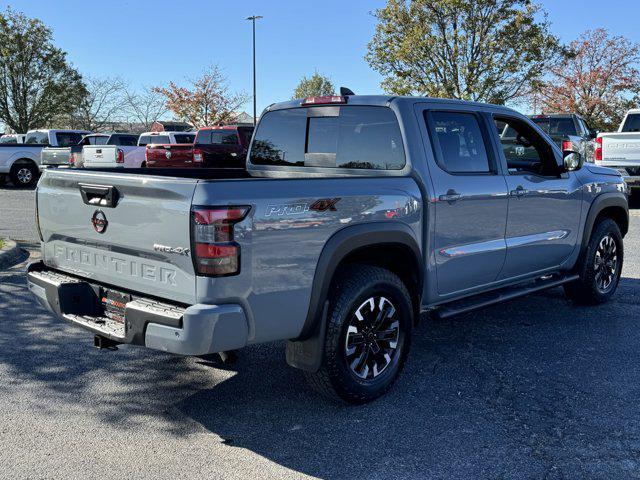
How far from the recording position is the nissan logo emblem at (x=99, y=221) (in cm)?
373

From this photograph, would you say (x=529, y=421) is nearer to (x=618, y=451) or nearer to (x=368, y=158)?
(x=618, y=451)

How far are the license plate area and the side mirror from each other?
12.3 feet

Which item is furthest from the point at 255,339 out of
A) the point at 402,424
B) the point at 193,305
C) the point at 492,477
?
the point at 492,477

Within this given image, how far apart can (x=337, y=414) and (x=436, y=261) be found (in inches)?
47.8

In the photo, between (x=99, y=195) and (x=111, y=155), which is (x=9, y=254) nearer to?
(x=99, y=195)

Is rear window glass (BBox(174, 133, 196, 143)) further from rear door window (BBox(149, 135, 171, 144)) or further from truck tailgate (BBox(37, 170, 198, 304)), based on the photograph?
truck tailgate (BBox(37, 170, 198, 304))

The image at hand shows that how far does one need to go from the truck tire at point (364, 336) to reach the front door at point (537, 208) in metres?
1.34

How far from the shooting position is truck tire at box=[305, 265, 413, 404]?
3789 millimetres

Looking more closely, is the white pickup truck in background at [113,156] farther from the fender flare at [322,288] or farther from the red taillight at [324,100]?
the fender flare at [322,288]

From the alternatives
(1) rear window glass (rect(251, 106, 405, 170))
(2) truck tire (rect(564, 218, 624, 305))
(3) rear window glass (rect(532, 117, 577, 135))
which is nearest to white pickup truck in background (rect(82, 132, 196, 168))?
(3) rear window glass (rect(532, 117, 577, 135))

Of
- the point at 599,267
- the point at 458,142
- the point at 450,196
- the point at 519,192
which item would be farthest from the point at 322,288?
the point at 599,267

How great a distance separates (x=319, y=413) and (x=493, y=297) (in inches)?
69.4

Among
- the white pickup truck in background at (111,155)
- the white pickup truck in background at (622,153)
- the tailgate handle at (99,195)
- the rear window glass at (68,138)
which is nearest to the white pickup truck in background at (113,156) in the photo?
the white pickup truck in background at (111,155)

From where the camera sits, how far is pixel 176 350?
10.7 ft
